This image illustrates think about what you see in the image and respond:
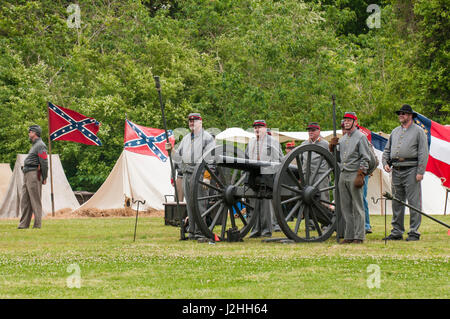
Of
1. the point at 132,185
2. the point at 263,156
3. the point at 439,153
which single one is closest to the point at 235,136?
the point at 132,185

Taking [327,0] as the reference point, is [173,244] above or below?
below

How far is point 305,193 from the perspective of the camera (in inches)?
400

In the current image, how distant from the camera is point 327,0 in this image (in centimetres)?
3841

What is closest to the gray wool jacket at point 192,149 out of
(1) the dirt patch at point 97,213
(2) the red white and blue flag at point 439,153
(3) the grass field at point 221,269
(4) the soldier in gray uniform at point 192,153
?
(4) the soldier in gray uniform at point 192,153

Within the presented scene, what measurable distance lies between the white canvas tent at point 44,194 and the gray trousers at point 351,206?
1067cm

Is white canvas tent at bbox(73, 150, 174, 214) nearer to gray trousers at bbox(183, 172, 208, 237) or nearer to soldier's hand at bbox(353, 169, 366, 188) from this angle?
gray trousers at bbox(183, 172, 208, 237)

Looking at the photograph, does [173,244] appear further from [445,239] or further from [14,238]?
[445,239]

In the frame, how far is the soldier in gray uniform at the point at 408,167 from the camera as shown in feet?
34.4

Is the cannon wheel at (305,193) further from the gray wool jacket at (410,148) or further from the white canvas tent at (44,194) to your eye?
the white canvas tent at (44,194)

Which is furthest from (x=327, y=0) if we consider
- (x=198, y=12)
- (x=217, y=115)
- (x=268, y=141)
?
(x=268, y=141)

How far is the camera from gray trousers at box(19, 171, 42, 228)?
45.4ft

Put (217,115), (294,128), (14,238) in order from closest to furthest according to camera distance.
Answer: (14,238) < (294,128) < (217,115)

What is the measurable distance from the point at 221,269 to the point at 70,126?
12698mm

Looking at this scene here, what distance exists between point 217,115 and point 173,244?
57.8 feet
